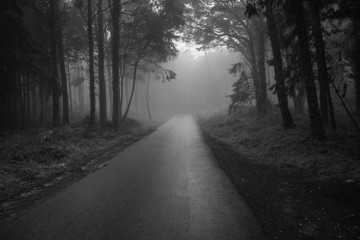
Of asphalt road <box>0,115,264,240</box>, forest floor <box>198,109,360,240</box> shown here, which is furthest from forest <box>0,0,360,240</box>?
asphalt road <box>0,115,264,240</box>

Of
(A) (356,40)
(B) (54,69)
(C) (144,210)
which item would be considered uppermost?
(B) (54,69)

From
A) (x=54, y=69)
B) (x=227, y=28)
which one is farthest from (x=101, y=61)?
(x=227, y=28)

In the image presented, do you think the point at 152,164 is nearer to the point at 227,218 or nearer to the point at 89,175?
the point at 89,175

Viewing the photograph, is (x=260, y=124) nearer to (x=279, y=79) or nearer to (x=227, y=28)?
(x=279, y=79)

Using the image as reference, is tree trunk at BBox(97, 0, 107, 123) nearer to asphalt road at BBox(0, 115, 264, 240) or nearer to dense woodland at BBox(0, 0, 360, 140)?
dense woodland at BBox(0, 0, 360, 140)

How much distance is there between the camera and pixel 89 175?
822 cm

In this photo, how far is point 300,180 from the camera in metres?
7.16

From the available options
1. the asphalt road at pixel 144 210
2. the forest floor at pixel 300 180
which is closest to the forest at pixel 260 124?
the forest floor at pixel 300 180

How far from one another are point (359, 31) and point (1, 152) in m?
15.4

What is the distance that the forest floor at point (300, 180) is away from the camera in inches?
184

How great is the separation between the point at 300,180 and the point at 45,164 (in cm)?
823

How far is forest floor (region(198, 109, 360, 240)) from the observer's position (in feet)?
15.3

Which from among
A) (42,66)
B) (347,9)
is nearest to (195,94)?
(42,66)

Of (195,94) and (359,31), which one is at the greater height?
(195,94)
